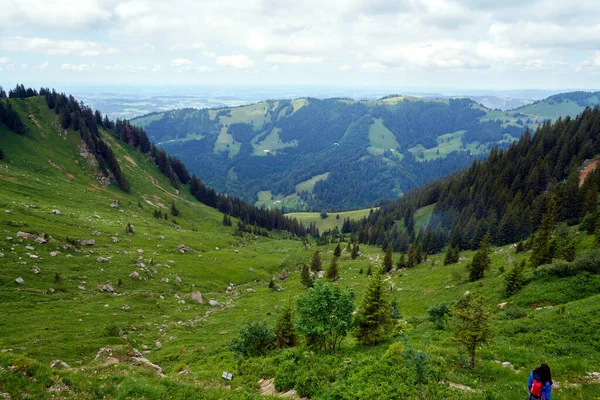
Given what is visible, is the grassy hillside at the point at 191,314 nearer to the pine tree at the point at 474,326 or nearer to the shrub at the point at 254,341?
the shrub at the point at 254,341

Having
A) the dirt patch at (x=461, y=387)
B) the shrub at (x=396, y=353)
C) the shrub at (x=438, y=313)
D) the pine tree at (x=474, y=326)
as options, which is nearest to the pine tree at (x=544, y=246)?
the shrub at (x=438, y=313)

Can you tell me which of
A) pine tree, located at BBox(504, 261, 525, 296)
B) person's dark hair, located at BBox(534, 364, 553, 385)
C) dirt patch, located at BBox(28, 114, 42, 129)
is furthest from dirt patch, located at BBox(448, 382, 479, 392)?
dirt patch, located at BBox(28, 114, 42, 129)

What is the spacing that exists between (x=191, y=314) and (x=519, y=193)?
357 ft

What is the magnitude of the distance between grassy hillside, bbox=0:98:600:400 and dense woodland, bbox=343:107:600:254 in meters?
30.9

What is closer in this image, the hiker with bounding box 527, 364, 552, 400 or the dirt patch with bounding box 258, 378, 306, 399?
the hiker with bounding box 527, 364, 552, 400

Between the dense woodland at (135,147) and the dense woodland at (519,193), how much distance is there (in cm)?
5451

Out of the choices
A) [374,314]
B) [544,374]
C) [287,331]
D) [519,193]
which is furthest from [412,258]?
[544,374]

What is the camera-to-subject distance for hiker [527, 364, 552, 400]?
12914 millimetres

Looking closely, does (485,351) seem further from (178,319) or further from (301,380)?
(178,319)

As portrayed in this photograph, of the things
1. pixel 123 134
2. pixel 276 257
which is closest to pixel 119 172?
pixel 123 134

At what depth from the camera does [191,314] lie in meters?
50.0

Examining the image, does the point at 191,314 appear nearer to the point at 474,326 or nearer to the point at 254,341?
the point at 254,341

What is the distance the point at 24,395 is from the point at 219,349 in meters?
23.0

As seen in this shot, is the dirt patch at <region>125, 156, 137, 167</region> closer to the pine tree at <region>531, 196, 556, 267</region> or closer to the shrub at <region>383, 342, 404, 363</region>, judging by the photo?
the shrub at <region>383, 342, 404, 363</region>
